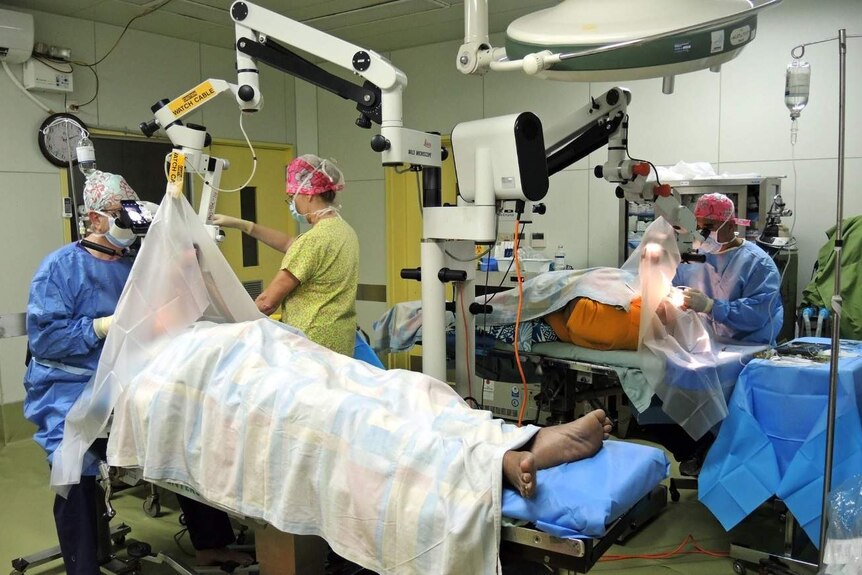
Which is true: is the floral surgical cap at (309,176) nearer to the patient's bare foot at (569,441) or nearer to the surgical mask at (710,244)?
the patient's bare foot at (569,441)

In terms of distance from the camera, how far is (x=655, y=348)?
2920 mm

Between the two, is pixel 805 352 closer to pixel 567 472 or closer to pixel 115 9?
pixel 567 472

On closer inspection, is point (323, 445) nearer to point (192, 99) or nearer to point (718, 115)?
point (192, 99)

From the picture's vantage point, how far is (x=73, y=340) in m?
2.31

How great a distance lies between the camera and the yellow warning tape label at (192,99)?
97.3 inches

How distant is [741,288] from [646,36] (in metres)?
2.06

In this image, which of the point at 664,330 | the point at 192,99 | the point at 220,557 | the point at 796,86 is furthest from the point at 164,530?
the point at 796,86

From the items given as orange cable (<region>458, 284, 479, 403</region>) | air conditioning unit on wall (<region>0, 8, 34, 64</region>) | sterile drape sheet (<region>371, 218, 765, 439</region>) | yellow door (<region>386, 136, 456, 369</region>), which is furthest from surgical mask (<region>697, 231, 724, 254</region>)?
air conditioning unit on wall (<region>0, 8, 34, 64</region>)

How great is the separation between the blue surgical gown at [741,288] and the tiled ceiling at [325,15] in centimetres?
216

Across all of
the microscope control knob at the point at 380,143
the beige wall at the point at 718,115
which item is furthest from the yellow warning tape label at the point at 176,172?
the beige wall at the point at 718,115

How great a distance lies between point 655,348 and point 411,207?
3181mm

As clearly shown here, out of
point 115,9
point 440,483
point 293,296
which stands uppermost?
point 115,9

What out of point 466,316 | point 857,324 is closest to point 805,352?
point 857,324

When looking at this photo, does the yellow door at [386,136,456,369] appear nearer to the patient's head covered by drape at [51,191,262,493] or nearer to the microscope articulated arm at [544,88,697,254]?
the microscope articulated arm at [544,88,697,254]
